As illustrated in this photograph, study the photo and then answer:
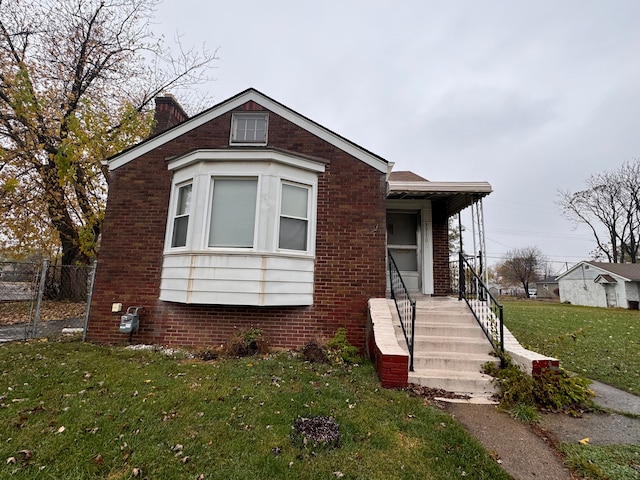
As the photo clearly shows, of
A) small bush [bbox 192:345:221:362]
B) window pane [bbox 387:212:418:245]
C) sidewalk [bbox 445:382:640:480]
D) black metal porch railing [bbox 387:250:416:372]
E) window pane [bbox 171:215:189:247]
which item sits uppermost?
window pane [bbox 387:212:418:245]

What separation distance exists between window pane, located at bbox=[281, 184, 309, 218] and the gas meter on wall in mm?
3728

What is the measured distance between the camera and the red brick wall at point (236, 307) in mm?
6367

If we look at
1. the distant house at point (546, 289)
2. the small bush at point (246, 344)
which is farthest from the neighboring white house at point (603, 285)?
the small bush at point (246, 344)

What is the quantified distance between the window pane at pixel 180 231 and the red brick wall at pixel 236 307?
0.31 meters

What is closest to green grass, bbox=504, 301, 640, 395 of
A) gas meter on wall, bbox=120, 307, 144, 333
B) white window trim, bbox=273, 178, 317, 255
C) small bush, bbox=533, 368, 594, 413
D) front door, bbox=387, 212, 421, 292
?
small bush, bbox=533, 368, 594, 413

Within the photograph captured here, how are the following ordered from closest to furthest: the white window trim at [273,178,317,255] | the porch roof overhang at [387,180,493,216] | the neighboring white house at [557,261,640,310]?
the white window trim at [273,178,317,255] < the porch roof overhang at [387,180,493,216] < the neighboring white house at [557,261,640,310]

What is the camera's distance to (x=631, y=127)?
27.9 meters

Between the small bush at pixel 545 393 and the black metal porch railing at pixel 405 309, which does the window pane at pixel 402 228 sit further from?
the small bush at pixel 545 393

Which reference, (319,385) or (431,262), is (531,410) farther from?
(431,262)

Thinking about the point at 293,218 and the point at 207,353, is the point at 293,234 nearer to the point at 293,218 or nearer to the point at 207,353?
the point at 293,218

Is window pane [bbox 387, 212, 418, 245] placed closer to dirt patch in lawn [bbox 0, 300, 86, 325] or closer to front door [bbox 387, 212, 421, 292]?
front door [bbox 387, 212, 421, 292]

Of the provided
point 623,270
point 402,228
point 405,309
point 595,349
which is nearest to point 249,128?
point 402,228

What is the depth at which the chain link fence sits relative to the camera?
7176 mm

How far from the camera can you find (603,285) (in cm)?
2828
